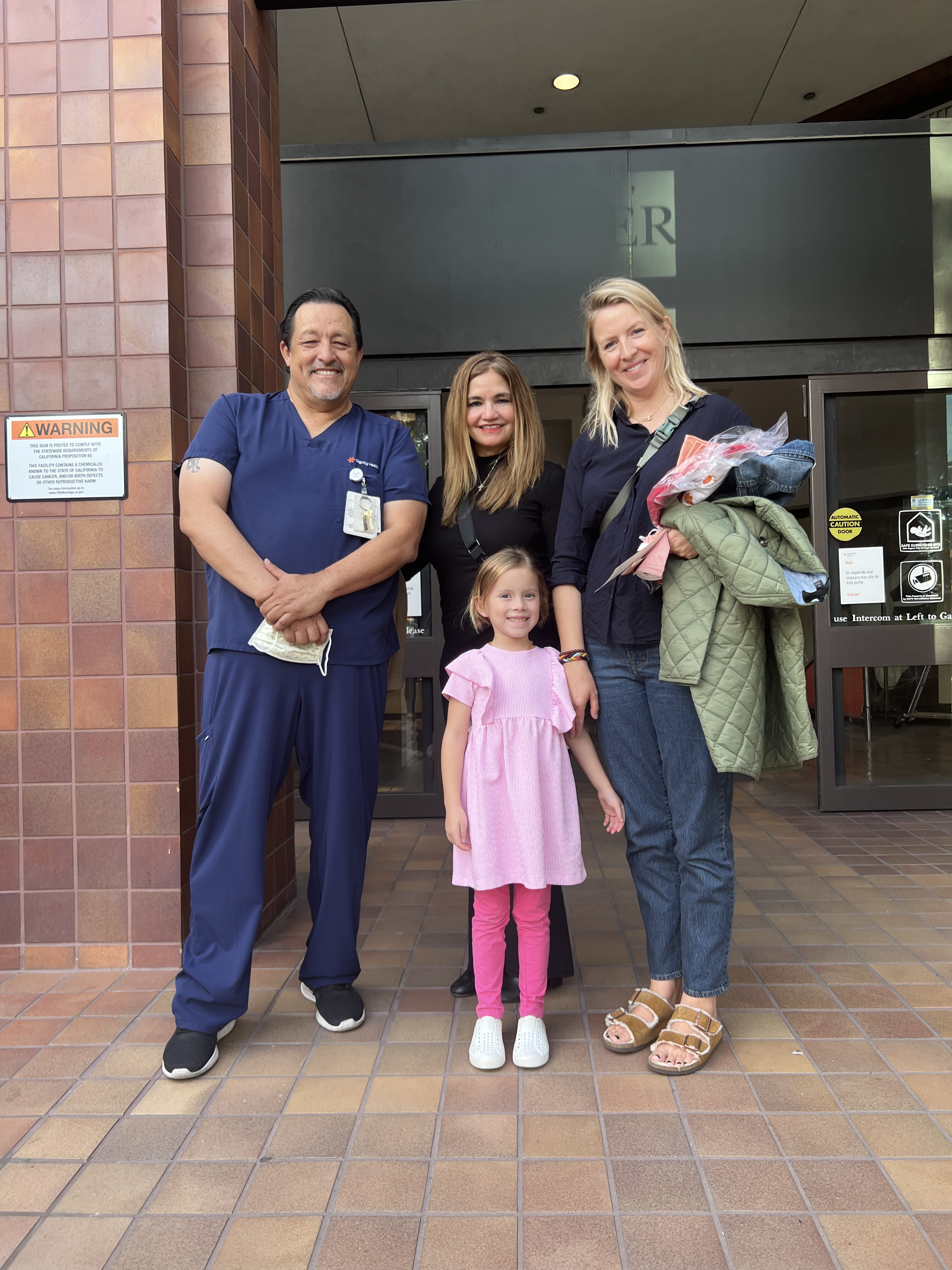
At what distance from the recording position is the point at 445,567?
8.50 feet

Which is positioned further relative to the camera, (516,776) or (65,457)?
(65,457)

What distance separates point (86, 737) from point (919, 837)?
380cm

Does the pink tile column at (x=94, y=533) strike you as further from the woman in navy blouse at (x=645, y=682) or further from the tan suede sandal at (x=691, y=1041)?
the tan suede sandal at (x=691, y=1041)

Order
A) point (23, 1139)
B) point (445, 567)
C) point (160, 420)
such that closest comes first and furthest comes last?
point (23, 1139) → point (445, 567) → point (160, 420)

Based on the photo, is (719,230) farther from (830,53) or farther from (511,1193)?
(511,1193)

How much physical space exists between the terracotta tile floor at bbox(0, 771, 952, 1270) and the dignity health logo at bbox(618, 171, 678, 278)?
357cm

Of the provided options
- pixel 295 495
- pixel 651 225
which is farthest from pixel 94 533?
pixel 651 225

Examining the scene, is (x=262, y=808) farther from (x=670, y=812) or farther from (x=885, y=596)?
(x=885, y=596)

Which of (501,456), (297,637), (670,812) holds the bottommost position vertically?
(670,812)

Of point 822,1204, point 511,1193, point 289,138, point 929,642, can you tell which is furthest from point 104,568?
point 289,138

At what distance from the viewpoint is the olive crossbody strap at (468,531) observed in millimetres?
A: 2514

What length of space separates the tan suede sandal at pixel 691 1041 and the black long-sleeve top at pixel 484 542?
0.98 meters

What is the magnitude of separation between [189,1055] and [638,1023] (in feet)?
3.56

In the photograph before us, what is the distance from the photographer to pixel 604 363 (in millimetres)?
2309
